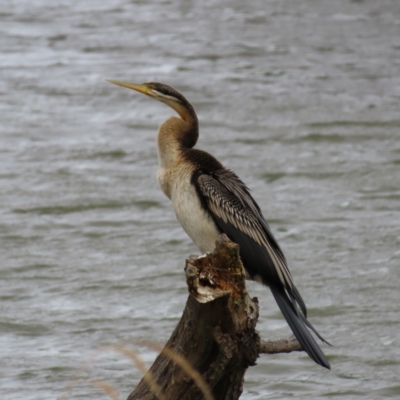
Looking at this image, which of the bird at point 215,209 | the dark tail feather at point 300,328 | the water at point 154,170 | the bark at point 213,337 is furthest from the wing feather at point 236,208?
the water at point 154,170

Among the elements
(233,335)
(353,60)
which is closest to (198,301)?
(233,335)

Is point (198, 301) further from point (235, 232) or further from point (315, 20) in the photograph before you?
point (315, 20)

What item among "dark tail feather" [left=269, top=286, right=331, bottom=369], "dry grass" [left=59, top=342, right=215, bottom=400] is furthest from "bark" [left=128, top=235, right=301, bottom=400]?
"dark tail feather" [left=269, top=286, right=331, bottom=369]

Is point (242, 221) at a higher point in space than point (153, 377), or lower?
higher

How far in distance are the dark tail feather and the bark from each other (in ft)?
1.18

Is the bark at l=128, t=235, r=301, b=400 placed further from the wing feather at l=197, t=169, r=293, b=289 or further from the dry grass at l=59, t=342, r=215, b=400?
the wing feather at l=197, t=169, r=293, b=289

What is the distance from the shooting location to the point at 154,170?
10.6 meters

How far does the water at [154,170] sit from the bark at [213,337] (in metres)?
2.00

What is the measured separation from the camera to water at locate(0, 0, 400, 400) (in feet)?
24.0

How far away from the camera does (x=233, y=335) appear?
3766 millimetres

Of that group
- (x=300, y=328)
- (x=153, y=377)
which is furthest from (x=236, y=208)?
(x=153, y=377)

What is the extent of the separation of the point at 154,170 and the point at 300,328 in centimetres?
632

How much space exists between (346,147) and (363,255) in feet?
8.79

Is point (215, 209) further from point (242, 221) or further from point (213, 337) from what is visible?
point (213, 337)
